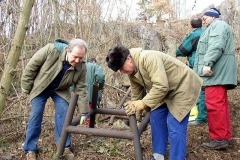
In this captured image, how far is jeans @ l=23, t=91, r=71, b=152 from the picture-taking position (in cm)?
368

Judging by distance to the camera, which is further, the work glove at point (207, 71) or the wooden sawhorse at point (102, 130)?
the work glove at point (207, 71)

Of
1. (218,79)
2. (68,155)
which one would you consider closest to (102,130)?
(68,155)

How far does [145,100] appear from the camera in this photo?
9.82 ft

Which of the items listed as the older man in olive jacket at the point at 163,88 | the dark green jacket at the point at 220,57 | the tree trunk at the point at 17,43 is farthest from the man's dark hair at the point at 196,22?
the tree trunk at the point at 17,43

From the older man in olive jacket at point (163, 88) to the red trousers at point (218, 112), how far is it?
768 millimetres

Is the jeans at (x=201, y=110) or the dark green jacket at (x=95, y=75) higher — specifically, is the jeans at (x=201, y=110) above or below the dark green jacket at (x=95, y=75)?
below

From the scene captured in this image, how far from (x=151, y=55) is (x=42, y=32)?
392 centimetres

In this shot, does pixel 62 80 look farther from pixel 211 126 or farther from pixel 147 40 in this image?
pixel 147 40

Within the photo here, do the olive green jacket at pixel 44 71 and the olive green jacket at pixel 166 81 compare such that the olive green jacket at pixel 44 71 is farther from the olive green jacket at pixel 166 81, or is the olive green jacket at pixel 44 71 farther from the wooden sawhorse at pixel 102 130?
the olive green jacket at pixel 166 81

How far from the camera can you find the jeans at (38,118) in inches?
145

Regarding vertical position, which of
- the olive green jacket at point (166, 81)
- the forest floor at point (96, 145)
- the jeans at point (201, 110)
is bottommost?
the forest floor at point (96, 145)

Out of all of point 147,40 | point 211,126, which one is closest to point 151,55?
point 211,126

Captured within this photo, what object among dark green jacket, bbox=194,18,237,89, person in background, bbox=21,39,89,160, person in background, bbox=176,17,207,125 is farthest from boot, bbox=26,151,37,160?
person in background, bbox=176,17,207,125

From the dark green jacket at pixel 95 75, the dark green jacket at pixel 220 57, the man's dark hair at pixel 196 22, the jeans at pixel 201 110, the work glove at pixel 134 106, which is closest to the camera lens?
the work glove at pixel 134 106
